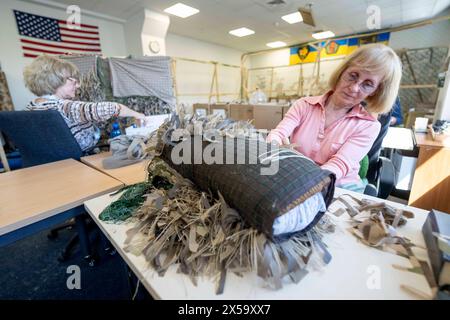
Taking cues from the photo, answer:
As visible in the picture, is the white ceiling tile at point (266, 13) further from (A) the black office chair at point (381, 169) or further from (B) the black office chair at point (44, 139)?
(A) the black office chair at point (381, 169)

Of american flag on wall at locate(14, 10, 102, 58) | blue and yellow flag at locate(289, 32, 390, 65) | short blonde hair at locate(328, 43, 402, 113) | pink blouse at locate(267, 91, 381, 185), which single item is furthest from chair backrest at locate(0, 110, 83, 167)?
blue and yellow flag at locate(289, 32, 390, 65)

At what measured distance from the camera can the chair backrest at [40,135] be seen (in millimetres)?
1254

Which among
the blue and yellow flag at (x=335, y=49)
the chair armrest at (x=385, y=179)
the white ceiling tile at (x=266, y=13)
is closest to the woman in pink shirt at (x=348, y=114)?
the chair armrest at (x=385, y=179)

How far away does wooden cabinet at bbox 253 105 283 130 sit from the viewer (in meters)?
3.21

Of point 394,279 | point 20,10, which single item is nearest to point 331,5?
point 394,279

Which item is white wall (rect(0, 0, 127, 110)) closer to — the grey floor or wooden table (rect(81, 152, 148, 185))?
the grey floor

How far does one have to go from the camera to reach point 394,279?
0.44 m

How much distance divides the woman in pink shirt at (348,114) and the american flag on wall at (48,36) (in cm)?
476

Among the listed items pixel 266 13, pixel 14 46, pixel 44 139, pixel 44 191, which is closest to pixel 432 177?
pixel 44 191

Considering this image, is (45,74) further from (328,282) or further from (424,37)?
(424,37)

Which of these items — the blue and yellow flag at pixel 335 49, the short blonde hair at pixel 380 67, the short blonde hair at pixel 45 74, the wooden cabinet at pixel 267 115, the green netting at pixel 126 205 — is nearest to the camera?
the green netting at pixel 126 205

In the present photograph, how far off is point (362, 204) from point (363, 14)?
234 inches

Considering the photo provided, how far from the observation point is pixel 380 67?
89 cm

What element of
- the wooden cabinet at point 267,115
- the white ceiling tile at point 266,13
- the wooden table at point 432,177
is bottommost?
the wooden table at point 432,177
